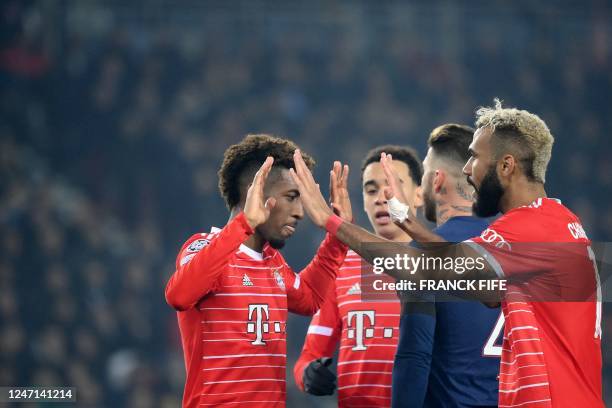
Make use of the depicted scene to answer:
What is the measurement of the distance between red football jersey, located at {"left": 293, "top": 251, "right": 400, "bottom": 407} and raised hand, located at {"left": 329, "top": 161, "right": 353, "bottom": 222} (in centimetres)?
53

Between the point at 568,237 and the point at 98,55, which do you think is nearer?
the point at 568,237

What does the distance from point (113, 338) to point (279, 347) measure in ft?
17.2

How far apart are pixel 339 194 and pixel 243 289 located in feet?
2.00

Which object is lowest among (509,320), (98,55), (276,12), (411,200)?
(509,320)

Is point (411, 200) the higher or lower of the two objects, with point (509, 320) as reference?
higher

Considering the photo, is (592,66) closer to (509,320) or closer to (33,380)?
(33,380)

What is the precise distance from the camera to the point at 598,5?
37.8ft

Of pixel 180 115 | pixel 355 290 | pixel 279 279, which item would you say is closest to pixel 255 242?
pixel 279 279

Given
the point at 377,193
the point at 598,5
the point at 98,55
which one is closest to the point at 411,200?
the point at 377,193

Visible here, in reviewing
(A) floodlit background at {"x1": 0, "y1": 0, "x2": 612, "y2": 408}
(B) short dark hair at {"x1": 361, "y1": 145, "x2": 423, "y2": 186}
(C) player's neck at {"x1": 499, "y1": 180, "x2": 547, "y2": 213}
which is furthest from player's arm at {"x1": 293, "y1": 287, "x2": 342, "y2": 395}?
(A) floodlit background at {"x1": 0, "y1": 0, "x2": 612, "y2": 408}

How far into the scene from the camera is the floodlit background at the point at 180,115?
28.1ft

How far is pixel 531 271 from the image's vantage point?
10.1ft

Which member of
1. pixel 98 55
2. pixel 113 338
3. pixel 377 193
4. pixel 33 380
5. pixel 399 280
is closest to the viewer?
pixel 399 280

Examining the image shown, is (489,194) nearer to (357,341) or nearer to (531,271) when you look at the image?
(531,271)
